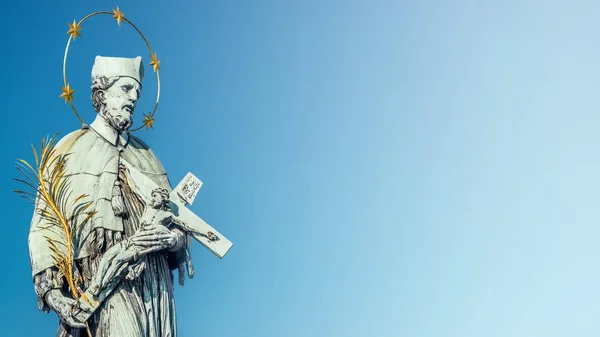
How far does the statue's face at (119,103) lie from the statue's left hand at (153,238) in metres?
1.58

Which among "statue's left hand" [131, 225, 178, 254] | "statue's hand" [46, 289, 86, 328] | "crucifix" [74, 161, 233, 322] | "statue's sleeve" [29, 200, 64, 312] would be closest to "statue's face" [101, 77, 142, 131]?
"crucifix" [74, 161, 233, 322]

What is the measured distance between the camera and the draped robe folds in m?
12.8

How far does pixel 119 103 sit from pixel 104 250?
197cm

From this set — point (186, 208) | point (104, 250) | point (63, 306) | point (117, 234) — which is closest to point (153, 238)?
point (117, 234)

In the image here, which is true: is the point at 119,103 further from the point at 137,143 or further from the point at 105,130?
the point at 137,143

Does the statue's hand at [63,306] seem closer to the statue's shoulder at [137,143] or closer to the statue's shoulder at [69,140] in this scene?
the statue's shoulder at [69,140]

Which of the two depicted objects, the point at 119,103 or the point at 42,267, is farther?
the point at 119,103

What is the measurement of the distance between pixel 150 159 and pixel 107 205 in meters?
1.19

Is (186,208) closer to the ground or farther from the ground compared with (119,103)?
closer to the ground

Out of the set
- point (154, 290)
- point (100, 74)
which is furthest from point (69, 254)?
point (100, 74)

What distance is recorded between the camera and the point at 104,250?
1311cm

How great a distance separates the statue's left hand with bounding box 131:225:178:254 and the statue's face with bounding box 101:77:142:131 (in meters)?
1.58

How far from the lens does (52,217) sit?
13.1 metres

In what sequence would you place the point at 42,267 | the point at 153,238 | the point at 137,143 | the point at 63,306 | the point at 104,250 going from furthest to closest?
the point at 137,143 → the point at 104,250 → the point at 153,238 → the point at 42,267 → the point at 63,306
